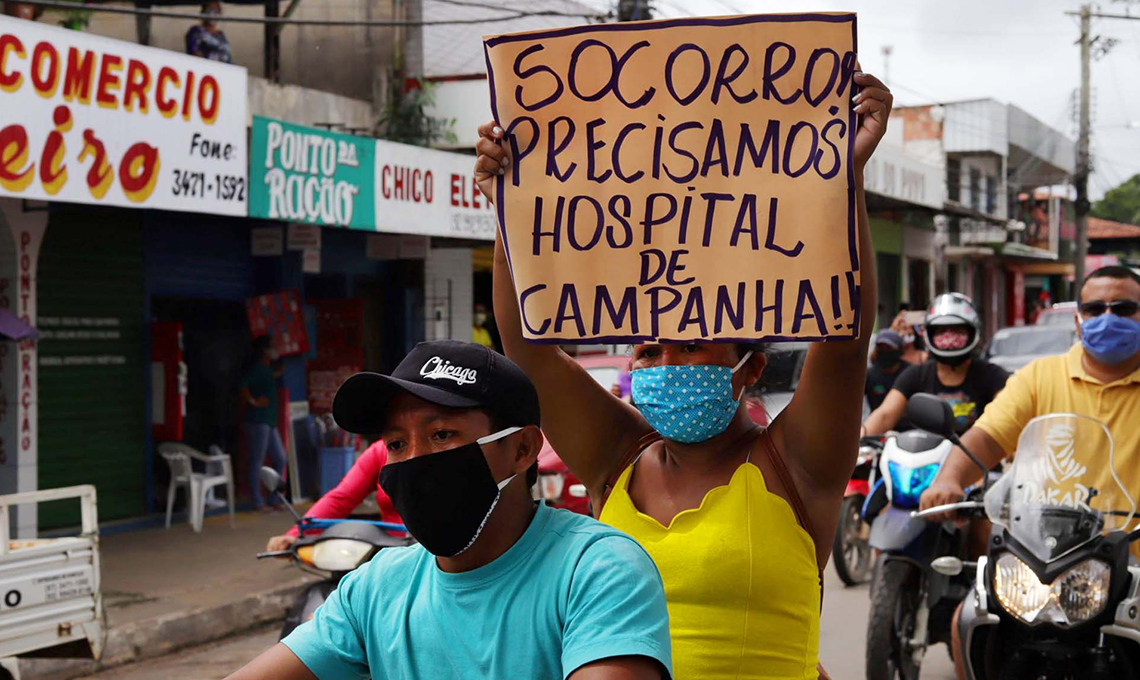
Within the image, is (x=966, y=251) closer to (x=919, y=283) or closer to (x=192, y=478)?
(x=919, y=283)

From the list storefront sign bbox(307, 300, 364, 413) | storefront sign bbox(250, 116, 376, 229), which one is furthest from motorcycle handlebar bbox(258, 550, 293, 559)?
storefront sign bbox(307, 300, 364, 413)

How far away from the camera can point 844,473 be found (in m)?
2.73

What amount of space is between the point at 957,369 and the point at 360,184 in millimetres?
7360

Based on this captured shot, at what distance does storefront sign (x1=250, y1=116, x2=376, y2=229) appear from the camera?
11570 mm

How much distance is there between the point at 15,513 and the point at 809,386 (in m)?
9.74

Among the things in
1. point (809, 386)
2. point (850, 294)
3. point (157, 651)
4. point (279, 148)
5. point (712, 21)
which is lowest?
point (157, 651)

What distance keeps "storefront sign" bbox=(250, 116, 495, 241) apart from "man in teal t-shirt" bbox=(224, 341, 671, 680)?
9.09 m

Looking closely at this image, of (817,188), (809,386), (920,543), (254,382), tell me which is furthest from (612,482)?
(254,382)

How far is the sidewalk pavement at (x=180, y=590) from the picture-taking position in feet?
26.7

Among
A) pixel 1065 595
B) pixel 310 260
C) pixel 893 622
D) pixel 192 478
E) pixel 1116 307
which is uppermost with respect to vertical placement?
pixel 310 260

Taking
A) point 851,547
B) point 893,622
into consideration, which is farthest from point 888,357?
point 893,622

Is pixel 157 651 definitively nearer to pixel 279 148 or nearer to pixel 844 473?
pixel 279 148

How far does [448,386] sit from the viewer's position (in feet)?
6.91

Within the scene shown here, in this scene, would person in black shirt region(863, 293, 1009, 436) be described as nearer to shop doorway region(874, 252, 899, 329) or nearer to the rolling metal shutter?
the rolling metal shutter
